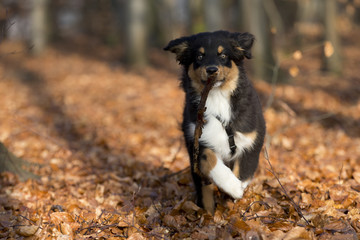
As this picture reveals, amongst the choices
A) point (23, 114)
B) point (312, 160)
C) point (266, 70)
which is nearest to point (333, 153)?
point (312, 160)

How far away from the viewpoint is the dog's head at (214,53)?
399 cm

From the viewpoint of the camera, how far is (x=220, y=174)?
3.82 metres

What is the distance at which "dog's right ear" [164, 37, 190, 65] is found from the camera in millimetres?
4199

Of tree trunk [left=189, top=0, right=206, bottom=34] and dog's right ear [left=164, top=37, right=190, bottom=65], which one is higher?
dog's right ear [left=164, top=37, right=190, bottom=65]

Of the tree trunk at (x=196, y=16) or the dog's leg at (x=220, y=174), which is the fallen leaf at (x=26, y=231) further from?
the tree trunk at (x=196, y=16)

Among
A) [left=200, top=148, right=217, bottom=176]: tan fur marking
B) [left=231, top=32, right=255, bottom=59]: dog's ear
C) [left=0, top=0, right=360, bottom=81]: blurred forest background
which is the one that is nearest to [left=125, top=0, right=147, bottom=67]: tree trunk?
[left=0, top=0, right=360, bottom=81]: blurred forest background

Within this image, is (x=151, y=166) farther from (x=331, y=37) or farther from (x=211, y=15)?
(x=331, y=37)

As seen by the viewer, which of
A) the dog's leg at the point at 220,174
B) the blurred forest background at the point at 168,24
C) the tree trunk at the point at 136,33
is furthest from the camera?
the tree trunk at the point at 136,33

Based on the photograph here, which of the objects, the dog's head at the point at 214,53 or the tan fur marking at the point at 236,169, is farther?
the tan fur marking at the point at 236,169

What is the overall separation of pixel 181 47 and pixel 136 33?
11.6 m

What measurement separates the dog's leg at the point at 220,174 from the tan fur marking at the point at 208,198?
26 cm

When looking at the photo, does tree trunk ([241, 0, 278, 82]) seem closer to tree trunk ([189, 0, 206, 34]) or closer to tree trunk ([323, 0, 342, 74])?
tree trunk ([323, 0, 342, 74])

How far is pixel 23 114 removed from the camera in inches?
396

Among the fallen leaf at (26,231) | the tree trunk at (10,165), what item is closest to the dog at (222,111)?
A: the fallen leaf at (26,231)
